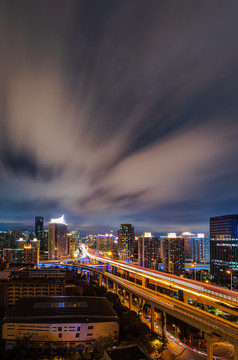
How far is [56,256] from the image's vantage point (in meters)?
94.2

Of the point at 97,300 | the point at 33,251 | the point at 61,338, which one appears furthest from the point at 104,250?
the point at 61,338

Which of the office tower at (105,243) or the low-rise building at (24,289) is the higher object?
the low-rise building at (24,289)

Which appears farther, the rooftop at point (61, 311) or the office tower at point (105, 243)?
the office tower at point (105, 243)

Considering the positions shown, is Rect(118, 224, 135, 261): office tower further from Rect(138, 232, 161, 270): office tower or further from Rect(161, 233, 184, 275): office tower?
Rect(161, 233, 184, 275): office tower

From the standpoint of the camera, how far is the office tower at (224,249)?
143 feet

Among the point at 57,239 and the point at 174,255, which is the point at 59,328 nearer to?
the point at 174,255

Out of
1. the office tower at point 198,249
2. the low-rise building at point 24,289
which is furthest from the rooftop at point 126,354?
the office tower at point 198,249

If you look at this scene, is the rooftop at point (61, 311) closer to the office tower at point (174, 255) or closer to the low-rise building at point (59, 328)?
the low-rise building at point (59, 328)

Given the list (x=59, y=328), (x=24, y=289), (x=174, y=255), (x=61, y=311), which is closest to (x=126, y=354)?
(x=59, y=328)

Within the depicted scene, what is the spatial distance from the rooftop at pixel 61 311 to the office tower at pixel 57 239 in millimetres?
69236

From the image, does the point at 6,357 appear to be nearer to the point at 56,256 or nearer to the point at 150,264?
the point at 150,264

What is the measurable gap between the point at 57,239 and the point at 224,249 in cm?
6879

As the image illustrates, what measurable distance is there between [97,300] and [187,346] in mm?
11076

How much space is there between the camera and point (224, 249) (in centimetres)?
4700
